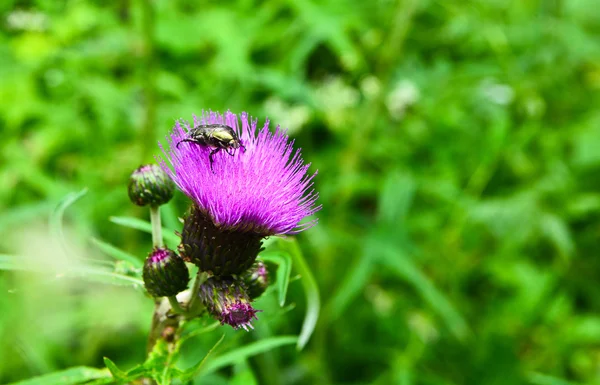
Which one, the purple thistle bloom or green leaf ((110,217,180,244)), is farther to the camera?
green leaf ((110,217,180,244))

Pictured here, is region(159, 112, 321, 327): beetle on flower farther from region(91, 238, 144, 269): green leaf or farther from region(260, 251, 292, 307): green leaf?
region(91, 238, 144, 269): green leaf

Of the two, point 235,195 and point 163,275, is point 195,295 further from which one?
point 235,195

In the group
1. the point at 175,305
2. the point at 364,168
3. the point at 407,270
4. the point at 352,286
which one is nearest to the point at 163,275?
the point at 175,305

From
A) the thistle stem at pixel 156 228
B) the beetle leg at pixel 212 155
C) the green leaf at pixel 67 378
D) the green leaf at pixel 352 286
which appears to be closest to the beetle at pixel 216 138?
the beetle leg at pixel 212 155

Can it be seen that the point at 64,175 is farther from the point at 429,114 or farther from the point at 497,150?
the point at 497,150

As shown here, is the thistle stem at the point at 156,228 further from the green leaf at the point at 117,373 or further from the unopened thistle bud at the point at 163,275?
the green leaf at the point at 117,373

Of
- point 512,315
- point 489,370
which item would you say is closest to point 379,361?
point 489,370

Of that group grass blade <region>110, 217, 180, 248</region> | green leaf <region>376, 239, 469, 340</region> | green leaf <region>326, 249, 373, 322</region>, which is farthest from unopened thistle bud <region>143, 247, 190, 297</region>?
green leaf <region>376, 239, 469, 340</region>

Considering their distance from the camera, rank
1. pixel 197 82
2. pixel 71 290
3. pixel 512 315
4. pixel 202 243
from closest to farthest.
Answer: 1. pixel 202 243
2. pixel 71 290
3. pixel 512 315
4. pixel 197 82
